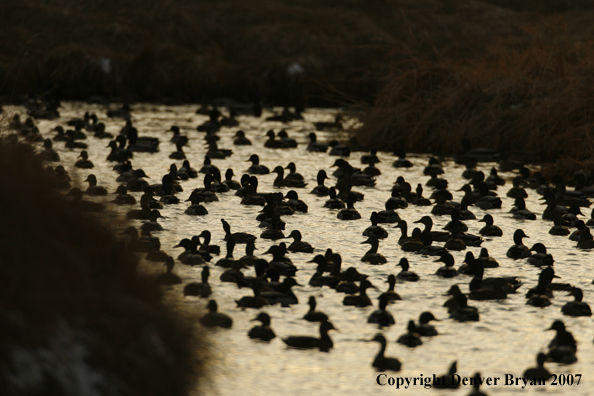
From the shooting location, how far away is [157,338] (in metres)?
6.00

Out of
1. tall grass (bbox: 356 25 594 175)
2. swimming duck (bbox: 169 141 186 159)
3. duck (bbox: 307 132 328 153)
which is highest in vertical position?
tall grass (bbox: 356 25 594 175)

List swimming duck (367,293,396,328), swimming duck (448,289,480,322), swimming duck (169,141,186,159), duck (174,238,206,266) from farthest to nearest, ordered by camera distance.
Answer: swimming duck (169,141,186,159) → duck (174,238,206,266) → swimming duck (448,289,480,322) → swimming duck (367,293,396,328)

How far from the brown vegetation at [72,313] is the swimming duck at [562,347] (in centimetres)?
334

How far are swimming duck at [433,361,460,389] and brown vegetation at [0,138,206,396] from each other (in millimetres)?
2073

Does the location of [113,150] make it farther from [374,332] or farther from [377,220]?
[374,332]

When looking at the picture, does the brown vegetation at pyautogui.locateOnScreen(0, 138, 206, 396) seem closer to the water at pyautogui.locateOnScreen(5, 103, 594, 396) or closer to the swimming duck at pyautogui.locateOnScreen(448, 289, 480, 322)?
the water at pyautogui.locateOnScreen(5, 103, 594, 396)

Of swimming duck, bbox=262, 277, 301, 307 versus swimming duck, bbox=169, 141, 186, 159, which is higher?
swimming duck, bbox=169, 141, 186, 159

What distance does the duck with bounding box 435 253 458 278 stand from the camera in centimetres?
991

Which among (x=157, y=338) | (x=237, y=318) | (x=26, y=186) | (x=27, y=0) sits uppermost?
(x=27, y=0)

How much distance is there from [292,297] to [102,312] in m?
3.17

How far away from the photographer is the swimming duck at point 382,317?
8.23 meters

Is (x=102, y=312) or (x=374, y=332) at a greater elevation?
(x=102, y=312)

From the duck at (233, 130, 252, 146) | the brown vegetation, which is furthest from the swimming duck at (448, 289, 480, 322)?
the duck at (233, 130, 252, 146)

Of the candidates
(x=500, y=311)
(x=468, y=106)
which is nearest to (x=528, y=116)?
(x=468, y=106)
